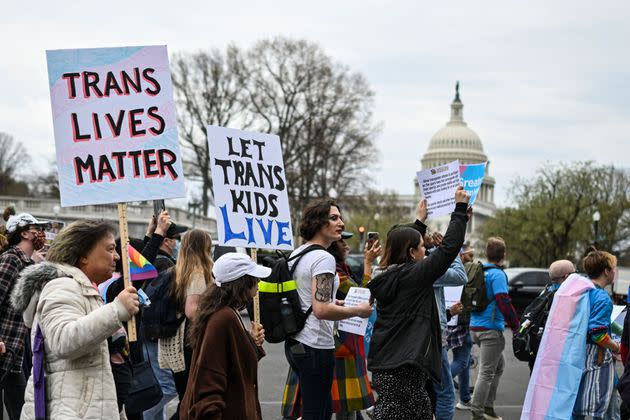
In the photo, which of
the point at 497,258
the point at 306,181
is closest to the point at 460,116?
the point at 306,181

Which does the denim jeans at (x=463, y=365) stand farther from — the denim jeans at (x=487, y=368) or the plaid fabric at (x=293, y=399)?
the plaid fabric at (x=293, y=399)

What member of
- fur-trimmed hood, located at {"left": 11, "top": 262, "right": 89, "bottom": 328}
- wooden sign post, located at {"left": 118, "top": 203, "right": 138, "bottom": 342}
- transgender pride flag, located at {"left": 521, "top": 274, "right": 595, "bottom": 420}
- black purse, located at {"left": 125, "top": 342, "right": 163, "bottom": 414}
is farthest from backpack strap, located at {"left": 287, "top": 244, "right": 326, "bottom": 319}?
transgender pride flag, located at {"left": 521, "top": 274, "right": 595, "bottom": 420}

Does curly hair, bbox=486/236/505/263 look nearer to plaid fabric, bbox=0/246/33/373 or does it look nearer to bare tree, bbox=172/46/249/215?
plaid fabric, bbox=0/246/33/373

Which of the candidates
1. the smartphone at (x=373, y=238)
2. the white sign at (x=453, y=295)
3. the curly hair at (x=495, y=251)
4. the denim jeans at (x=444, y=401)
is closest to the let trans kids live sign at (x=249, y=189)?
the smartphone at (x=373, y=238)

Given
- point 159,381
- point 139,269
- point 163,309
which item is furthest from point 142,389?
point 139,269

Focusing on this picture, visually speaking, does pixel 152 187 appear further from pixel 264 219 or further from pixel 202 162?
pixel 202 162

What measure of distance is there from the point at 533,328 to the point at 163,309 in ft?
10.5

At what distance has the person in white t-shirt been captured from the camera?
5.68 m

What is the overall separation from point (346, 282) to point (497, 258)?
112 inches

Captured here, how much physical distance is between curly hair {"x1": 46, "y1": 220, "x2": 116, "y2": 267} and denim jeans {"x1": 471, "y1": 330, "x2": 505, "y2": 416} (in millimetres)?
5290

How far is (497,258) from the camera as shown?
9.20m

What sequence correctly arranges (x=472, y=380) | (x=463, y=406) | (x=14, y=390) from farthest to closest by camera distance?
(x=472, y=380) < (x=463, y=406) < (x=14, y=390)

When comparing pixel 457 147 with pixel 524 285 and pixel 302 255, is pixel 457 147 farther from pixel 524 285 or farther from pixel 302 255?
pixel 302 255

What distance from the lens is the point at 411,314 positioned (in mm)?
5449
